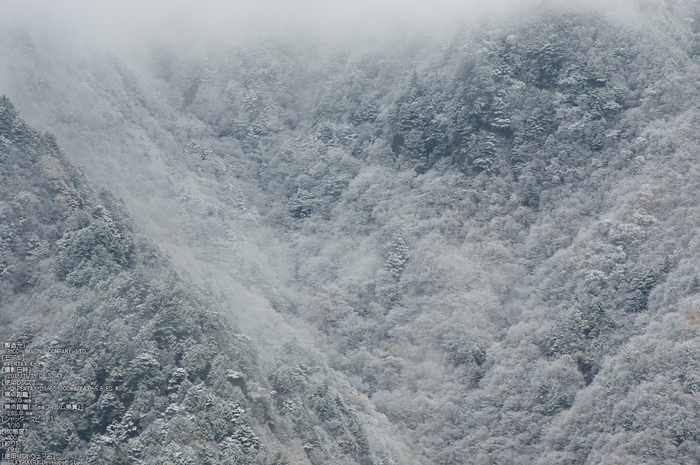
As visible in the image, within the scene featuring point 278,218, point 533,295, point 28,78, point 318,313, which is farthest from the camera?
point 278,218

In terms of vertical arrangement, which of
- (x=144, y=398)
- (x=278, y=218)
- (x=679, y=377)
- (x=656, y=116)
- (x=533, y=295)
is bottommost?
(x=278, y=218)

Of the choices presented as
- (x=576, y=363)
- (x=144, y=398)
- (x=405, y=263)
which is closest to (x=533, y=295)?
(x=576, y=363)

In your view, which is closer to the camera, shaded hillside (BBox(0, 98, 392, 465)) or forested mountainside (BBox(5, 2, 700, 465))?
shaded hillside (BBox(0, 98, 392, 465))

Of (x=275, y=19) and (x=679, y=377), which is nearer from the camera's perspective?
(x=679, y=377)

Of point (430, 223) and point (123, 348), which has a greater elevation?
point (430, 223)

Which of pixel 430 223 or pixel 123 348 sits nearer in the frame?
pixel 123 348

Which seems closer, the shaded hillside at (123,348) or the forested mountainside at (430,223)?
the shaded hillside at (123,348)

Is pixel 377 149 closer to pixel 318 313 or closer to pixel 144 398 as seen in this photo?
pixel 318 313

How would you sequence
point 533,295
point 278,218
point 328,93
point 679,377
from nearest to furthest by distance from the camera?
point 679,377
point 533,295
point 278,218
point 328,93
